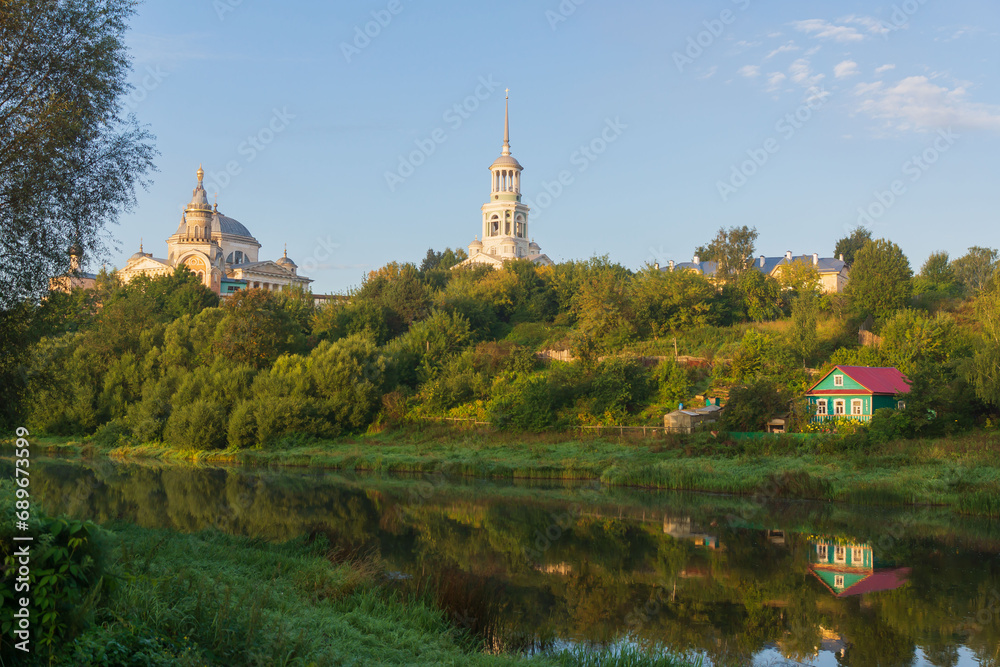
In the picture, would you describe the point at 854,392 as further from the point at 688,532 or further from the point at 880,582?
the point at 880,582

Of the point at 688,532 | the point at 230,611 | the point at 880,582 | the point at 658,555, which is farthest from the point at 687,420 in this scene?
the point at 230,611

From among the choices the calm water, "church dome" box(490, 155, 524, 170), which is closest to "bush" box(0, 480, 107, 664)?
the calm water

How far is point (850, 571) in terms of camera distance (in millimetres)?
16469

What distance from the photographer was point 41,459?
37.6 m

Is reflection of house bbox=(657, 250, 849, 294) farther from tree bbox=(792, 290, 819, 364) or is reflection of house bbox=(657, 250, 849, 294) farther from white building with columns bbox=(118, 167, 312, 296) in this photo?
white building with columns bbox=(118, 167, 312, 296)

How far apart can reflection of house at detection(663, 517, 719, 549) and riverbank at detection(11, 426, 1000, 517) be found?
531 centimetres

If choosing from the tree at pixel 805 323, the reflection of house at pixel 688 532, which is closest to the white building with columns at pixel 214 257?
the tree at pixel 805 323

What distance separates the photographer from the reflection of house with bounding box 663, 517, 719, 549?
1919 cm

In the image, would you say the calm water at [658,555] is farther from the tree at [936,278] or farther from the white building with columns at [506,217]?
the white building with columns at [506,217]

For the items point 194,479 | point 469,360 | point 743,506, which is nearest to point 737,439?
point 743,506

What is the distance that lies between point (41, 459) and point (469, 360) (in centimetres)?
2223

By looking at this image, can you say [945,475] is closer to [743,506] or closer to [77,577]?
[743,506]

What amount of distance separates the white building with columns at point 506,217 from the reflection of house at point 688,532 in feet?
242

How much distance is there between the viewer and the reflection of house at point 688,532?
63.0 feet
